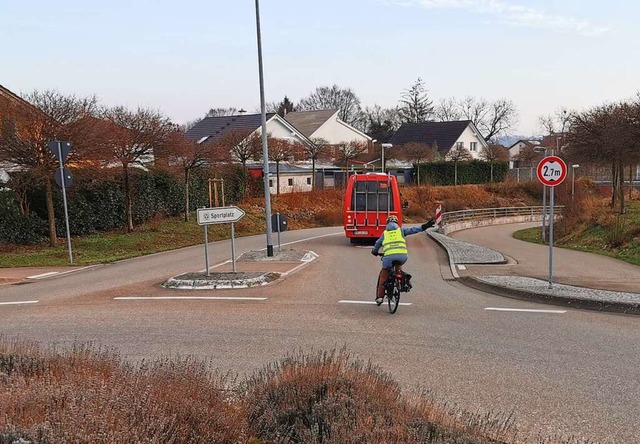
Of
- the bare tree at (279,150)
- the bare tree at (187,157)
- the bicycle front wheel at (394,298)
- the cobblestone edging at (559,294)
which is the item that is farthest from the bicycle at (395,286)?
the bare tree at (279,150)

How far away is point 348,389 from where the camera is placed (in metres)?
4.58

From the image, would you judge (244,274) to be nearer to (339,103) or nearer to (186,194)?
(186,194)

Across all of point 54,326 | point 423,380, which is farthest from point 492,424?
point 54,326

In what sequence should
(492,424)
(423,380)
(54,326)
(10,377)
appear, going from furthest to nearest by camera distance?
1. (54,326)
2. (423,380)
3. (10,377)
4. (492,424)

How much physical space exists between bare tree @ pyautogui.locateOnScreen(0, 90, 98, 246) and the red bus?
10.6 metres

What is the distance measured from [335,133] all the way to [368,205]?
47.8m

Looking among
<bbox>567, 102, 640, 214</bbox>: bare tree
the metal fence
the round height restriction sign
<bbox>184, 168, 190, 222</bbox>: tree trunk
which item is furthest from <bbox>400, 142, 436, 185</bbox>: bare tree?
the round height restriction sign

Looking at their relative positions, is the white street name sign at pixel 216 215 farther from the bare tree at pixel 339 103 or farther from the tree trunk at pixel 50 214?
the bare tree at pixel 339 103

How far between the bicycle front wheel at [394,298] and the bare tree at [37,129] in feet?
46.4

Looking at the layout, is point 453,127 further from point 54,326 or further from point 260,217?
point 54,326

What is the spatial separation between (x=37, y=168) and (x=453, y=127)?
60.1 metres

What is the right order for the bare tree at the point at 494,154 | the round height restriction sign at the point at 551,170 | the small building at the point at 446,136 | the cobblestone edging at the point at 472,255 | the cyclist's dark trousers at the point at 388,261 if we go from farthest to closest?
the small building at the point at 446,136, the bare tree at the point at 494,154, the cobblestone edging at the point at 472,255, the round height restriction sign at the point at 551,170, the cyclist's dark trousers at the point at 388,261

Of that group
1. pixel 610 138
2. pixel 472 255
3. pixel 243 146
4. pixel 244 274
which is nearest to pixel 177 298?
pixel 244 274

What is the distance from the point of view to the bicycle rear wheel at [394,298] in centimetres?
971
